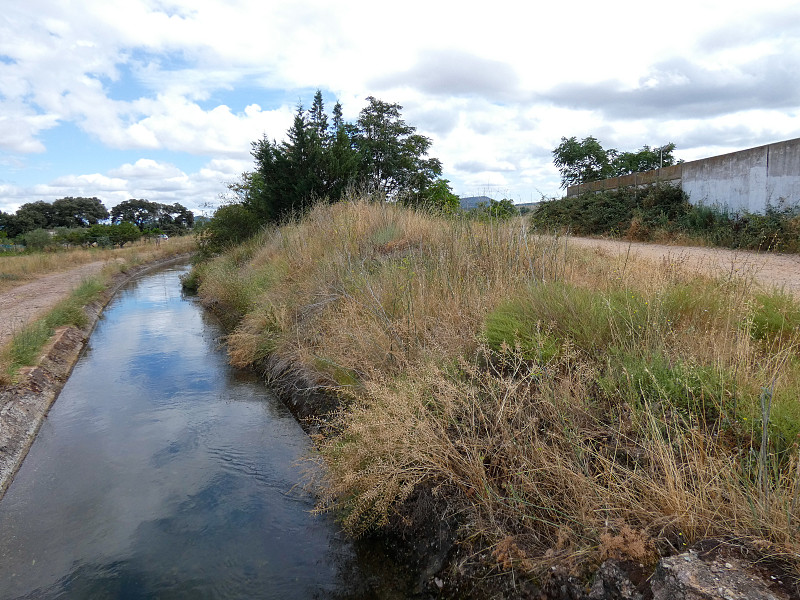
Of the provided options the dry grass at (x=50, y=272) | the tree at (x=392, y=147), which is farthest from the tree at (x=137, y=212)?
the tree at (x=392, y=147)

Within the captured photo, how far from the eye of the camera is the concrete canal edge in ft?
20.4

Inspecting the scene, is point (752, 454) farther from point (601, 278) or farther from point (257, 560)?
point (257, 560)

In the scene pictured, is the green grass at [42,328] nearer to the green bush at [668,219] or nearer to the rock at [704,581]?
the green bush at [668,219]

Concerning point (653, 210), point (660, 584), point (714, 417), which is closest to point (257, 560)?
point (660, 584)

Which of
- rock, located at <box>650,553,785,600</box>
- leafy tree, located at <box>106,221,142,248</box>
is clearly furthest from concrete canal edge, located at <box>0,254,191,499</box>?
leafy tree, located at <box>106,221,142,248</box>

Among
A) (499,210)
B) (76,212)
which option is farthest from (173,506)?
(76,212)

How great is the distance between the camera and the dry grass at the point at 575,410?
2.79 metres

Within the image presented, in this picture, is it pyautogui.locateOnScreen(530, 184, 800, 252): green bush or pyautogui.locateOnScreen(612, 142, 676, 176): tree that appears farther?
pyautogui.locateOnScreen(612, 142, 676, 176): tree

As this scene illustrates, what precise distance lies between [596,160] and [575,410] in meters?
24.8

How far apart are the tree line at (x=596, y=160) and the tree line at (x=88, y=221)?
32531 mm

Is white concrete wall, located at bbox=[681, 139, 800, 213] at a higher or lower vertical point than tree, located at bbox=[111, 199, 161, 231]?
lower

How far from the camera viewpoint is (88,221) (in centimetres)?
7012

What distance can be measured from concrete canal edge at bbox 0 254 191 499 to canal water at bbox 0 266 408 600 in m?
0.14

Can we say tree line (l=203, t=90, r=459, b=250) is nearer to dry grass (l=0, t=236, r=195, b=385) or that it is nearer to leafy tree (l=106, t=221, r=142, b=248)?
dry grass (l=0, t=236, r=195, b=385)
